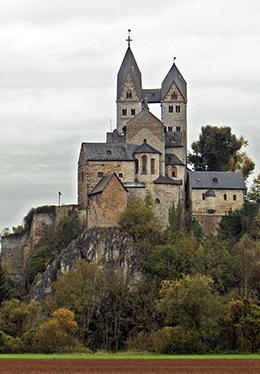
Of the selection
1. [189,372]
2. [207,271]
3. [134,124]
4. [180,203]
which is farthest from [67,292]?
[189,372]

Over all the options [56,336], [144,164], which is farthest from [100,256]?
[56,336]

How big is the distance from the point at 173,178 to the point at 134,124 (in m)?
6.59

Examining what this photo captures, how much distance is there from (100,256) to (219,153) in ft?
81.6

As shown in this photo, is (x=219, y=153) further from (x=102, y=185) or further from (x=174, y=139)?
(x=102, y=185)

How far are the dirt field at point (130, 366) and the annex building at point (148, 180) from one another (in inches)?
1130

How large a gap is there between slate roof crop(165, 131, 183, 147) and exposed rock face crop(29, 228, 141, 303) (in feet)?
44.2

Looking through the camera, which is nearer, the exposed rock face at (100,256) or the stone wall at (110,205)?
the exposed rock face at (100,256)

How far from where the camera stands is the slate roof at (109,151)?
225 feet

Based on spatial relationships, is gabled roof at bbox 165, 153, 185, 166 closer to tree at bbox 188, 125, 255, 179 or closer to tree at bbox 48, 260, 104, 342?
tree at bbox 188, 125, 255, 179

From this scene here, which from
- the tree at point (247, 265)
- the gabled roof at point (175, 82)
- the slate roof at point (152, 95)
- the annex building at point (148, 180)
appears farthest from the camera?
the slate roof at point (152, 95)

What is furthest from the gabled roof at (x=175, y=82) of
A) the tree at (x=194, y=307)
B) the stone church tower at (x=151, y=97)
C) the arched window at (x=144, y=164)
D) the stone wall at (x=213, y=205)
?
the tree at (x=194, y=307)

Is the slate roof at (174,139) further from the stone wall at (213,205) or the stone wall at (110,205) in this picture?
the stone wall at (110,205)

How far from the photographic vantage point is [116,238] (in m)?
63.9

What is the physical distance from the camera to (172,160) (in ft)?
234
